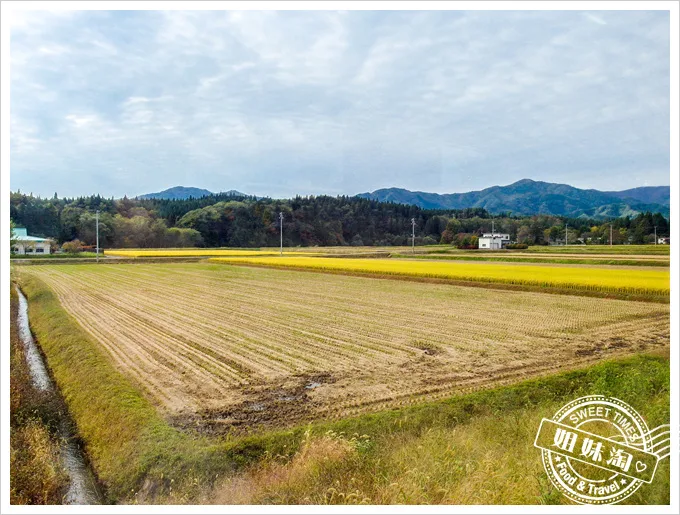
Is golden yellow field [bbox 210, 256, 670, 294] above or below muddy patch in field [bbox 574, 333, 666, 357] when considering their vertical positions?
above

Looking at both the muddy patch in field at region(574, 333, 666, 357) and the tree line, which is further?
the tree line

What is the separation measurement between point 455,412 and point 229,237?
13.0 metres

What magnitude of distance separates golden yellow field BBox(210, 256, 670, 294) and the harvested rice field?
0.48 meters

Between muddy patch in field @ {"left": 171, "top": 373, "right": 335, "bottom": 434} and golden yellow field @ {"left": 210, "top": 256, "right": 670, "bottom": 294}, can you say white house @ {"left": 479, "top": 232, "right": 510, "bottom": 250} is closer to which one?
golden yellow field @ {"left": 210, "top": 256, "right": 670, "bottom": 294}

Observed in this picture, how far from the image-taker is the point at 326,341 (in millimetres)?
8180

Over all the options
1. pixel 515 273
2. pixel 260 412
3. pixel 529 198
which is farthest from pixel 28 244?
pixel 515 273

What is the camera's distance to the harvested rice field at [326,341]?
5.44m

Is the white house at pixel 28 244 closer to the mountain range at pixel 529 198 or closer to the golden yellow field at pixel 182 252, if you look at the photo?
the mountain range at pixel 529 198

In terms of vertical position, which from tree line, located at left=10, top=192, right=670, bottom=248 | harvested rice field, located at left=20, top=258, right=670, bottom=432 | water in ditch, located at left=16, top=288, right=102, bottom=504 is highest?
tree line, located at left=10, top=192, right=670, bottom=248

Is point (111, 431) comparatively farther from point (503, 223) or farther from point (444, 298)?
point (503, 223)

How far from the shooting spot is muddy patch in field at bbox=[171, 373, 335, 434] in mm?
4598

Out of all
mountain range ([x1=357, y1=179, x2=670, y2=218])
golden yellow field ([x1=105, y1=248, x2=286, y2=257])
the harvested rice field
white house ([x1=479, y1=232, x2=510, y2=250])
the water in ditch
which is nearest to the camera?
the water in ditch
